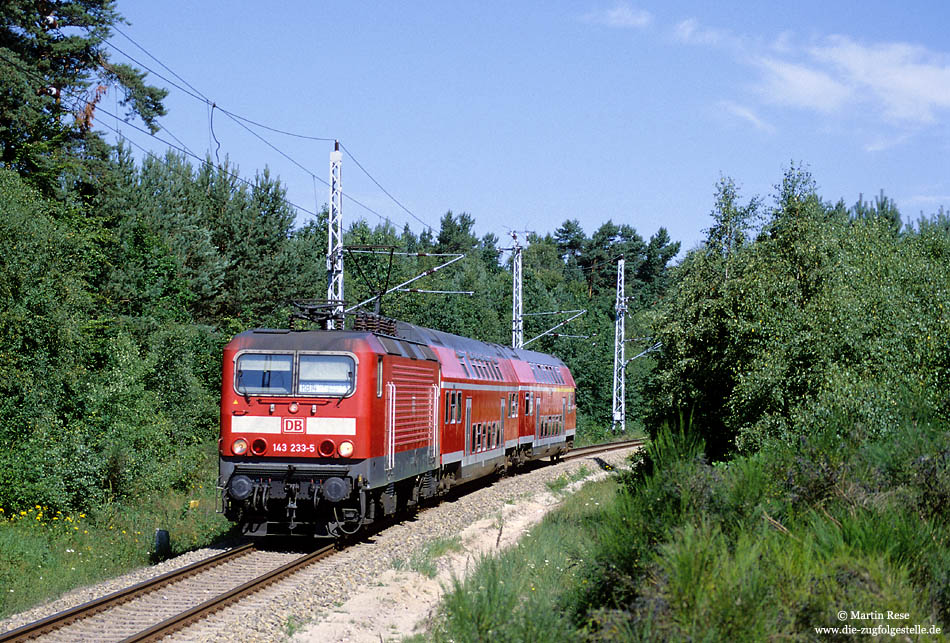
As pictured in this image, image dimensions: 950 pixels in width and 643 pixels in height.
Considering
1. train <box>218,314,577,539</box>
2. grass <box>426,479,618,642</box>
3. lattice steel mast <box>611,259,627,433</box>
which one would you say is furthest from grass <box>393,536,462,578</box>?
lattice steel mast <box>611,259,627,433</box>

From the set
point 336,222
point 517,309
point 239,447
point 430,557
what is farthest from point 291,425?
point 517,309

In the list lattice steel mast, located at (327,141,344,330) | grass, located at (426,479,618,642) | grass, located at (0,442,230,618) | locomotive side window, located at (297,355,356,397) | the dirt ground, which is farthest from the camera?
lattice steel mast, located at (327,141,344,330)

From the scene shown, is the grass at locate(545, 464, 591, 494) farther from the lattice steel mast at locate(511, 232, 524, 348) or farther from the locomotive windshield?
the locomotive windshield

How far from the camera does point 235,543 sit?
49.5 feet

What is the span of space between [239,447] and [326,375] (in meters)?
1.74

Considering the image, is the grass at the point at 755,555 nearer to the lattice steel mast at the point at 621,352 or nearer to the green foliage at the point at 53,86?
the green foliage at the point at 53,86

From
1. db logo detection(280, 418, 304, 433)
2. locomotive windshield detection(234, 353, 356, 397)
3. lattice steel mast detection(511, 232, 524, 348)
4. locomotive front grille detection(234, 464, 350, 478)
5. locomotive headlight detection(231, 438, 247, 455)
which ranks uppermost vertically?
lattice steel mast detection(511, 232, 524, 348)

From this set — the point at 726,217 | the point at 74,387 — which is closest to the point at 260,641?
the point at 74,387

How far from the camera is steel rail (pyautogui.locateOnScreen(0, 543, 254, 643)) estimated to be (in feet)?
29.3

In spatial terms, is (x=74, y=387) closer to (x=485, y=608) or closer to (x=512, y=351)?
(x=512, y=351)

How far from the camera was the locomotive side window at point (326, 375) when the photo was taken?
46.3 feet

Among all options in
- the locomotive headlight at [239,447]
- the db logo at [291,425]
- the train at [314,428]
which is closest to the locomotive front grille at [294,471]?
the train at [314,428]

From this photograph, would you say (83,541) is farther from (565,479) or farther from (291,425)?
(565,479)

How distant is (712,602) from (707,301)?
1554 cm
